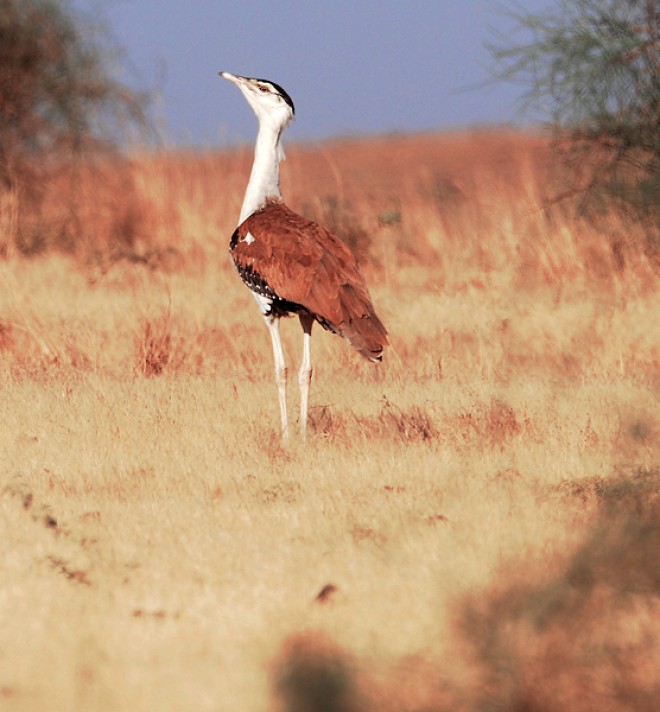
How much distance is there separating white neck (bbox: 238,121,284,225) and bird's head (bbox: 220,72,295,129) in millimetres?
42

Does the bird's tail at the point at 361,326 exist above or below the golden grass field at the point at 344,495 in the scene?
above

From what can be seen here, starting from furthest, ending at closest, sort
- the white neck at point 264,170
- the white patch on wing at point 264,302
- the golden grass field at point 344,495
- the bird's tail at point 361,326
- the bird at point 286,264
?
the white neck at point 264,170
the white patch on wing at point 264,302
the bird at point 286,264
the bird's tail at point 361,326
the golden grass field at point 344,495

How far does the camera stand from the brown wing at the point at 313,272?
5734mm

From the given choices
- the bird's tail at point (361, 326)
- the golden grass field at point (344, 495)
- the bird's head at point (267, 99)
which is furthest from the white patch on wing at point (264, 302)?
the bird's head at point (267, 99)

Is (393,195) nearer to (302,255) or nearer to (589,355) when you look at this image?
(589,355)

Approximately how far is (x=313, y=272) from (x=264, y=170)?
0.86 metres

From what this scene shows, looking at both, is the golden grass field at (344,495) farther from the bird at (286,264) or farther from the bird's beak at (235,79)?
the bird's beak at (235,79)

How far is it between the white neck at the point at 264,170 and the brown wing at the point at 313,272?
24 cm

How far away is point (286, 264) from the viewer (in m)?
5.91

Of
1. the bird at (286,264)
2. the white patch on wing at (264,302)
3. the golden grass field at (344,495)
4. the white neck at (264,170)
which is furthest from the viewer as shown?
the white neck at (264,170)

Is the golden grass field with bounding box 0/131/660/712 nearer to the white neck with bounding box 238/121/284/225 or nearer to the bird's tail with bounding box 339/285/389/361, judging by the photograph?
the bird's tail with bounding box 339/285/389/361

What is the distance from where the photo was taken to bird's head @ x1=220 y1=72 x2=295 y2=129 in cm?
651

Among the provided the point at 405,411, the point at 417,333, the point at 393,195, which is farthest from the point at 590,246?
the point at 405,411

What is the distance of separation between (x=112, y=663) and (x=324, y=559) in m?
0.93
